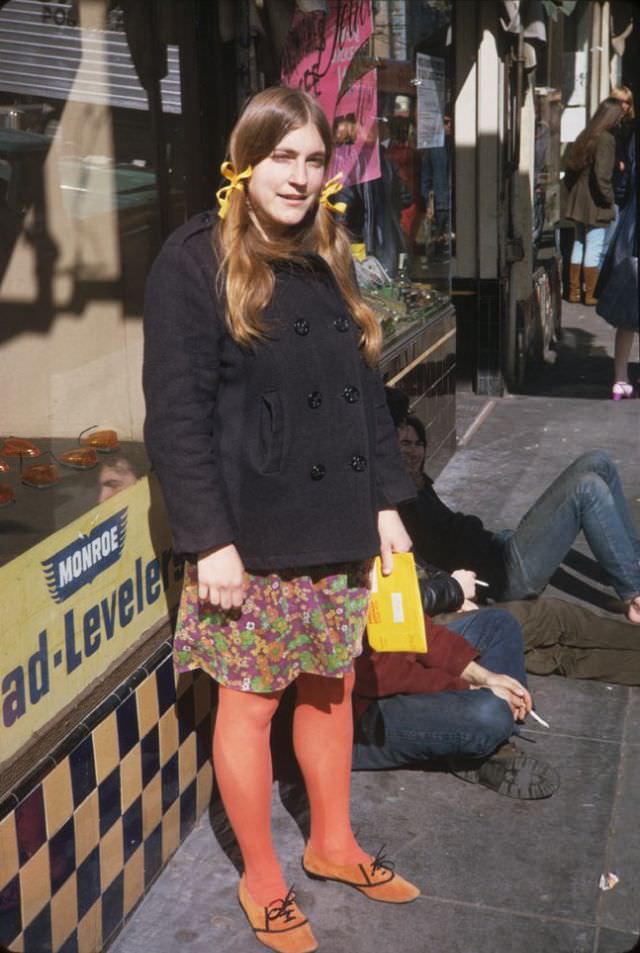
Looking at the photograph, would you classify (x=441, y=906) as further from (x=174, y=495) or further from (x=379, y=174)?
(x=379, y=174)

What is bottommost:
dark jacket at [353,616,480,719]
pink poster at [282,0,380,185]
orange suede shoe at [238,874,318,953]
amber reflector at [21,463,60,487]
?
orange suede shoe at [238,874,318,953]

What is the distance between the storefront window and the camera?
3.09m

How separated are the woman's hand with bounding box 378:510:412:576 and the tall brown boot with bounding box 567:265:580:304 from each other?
9.52 meters

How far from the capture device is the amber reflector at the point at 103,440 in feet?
10.8

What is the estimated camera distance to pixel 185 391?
8.25 feet

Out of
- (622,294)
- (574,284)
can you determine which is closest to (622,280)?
(622,294)

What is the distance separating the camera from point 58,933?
260 cm

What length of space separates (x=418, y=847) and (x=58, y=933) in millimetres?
1039

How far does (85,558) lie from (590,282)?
9.70 metres

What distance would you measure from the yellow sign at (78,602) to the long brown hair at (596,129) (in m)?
8.38

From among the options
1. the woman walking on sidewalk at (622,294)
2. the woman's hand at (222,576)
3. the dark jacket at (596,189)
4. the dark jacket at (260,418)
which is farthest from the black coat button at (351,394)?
the dark jacket at (596,189)

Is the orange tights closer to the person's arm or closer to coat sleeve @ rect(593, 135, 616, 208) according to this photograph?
the person's arm

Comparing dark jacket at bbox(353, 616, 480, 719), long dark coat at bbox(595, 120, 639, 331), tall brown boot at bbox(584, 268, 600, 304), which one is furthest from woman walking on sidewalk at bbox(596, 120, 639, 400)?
dark jacket at bbox(353, 616, 480, 719)

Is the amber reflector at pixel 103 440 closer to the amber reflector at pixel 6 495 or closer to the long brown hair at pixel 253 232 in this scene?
the amber reflector at pixel 6 495
